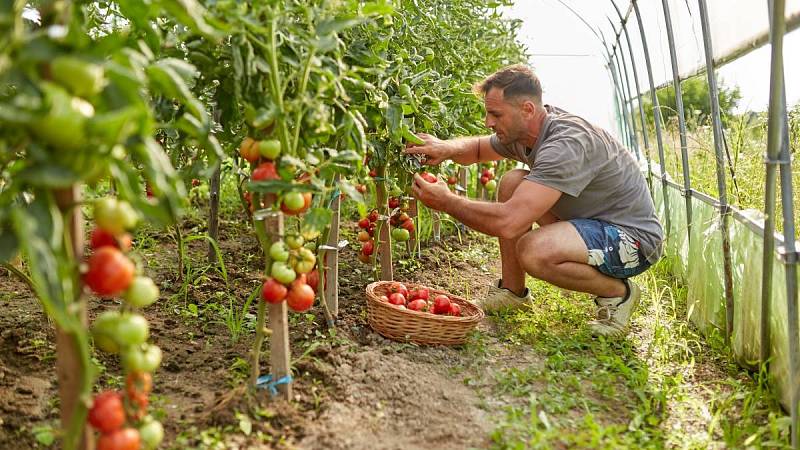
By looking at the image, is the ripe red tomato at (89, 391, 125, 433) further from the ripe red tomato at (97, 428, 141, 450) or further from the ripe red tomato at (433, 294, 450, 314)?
the ripe red tomato at (433, 294, 450, 314)

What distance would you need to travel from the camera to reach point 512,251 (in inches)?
136

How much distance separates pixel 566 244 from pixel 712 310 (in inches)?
30.5

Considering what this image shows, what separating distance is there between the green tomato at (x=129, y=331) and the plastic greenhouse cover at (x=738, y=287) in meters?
2.06

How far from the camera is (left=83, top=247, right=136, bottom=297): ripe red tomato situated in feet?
4.11

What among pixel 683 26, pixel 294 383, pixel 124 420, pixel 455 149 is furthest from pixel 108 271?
pixel 683 26

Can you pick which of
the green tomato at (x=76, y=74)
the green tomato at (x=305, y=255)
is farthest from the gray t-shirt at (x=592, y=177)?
the green tomato at (x=76, y=74)

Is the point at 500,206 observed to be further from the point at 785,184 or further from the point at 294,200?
the point at 294,200

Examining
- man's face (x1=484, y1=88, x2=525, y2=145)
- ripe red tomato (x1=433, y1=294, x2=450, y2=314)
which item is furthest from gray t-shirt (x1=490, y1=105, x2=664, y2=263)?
ripe red tomato (x1=433, y1=294, x2=450, y2=314)

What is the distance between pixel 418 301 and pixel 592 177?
98 centimetres

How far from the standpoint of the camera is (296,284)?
1986 millimetres

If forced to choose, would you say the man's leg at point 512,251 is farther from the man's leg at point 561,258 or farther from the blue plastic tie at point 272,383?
the blue plastic tie at point 272,383

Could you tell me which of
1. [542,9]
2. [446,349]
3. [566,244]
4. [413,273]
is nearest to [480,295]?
[413,273]

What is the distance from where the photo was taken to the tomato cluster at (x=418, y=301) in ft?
9.23

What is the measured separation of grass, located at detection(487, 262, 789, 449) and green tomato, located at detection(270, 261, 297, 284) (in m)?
0.76
